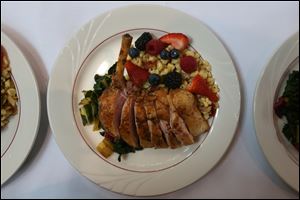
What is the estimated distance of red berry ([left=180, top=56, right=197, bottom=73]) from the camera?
1.22 metres

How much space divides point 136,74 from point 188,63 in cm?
18

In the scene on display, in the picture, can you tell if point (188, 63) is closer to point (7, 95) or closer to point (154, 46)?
point (154, 46)

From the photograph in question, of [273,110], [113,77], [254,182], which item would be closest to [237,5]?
[273,110]

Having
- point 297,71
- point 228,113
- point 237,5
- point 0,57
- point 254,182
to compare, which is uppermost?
point 237,5

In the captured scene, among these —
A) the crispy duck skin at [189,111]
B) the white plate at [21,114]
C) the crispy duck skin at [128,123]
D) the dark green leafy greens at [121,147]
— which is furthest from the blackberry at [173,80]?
the white plate at [21,114]

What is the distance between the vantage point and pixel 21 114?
127 centimetres

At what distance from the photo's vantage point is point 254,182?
4.14 feet

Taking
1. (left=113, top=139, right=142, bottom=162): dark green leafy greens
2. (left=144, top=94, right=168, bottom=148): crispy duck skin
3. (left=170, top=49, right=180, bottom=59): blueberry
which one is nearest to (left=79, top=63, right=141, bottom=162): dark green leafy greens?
(left=113, top=139, right=142, bottom=162): dark green leafy greens

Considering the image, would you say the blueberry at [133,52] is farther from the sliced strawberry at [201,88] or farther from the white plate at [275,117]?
the white plate at [275,117]

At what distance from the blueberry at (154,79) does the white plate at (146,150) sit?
15 cm

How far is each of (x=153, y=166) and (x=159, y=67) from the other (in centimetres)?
34

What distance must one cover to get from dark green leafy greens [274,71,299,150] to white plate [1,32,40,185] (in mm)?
814

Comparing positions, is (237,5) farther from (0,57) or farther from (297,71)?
(0,57)

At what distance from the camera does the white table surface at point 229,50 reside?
1264 mm
